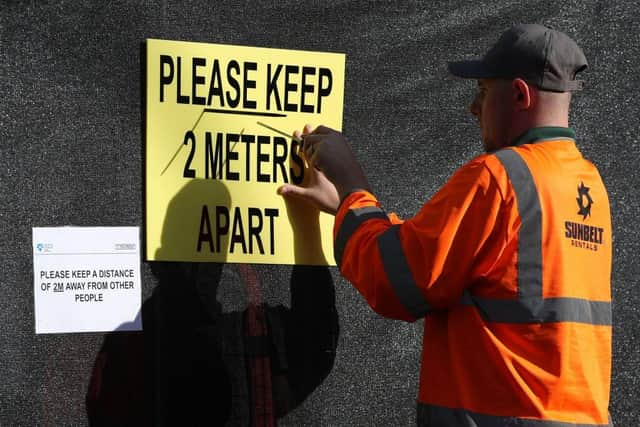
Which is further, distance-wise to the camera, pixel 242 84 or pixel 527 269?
pixel 242 84

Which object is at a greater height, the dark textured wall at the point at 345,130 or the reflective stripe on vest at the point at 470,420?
the dark textured wall at the point at 345,130

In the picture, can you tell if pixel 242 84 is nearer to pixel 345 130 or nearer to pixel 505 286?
pixel 345 130

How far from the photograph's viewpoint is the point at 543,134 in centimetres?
147

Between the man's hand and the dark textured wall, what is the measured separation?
126 millimetres

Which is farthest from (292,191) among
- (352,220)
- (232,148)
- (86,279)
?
(86,279)

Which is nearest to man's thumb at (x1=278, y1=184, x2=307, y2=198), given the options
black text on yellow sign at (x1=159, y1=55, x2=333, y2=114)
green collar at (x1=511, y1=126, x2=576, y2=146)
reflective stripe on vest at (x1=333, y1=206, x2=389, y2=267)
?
black text on yellow sign at (x1=159, y1=55, x2=333, y2=114)

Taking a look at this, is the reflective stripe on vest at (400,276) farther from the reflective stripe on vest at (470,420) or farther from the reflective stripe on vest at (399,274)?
the reflective stripe on vest at (470,420)

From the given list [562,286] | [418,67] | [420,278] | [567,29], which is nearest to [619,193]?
[567,29]

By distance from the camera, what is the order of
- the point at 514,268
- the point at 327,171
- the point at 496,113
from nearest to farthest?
the point at 514,268, the point at 496,113, the point at 327,171

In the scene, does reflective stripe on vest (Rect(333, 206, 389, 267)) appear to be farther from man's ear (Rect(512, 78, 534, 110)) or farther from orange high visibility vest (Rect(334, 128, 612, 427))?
man's ear (Rect(512, 78, 534, 110))

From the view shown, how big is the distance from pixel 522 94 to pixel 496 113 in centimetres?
6

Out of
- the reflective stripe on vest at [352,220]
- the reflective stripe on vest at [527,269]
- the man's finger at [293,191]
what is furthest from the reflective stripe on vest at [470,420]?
the man's finger at [293,191]

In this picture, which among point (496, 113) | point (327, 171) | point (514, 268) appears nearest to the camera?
point (514, 268)

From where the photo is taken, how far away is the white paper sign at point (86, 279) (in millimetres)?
1713
